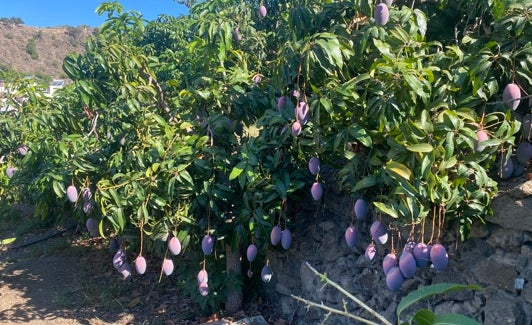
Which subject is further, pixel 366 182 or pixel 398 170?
pixel 366 182

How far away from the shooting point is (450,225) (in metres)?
2.44

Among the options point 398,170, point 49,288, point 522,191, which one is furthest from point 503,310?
point 49,288

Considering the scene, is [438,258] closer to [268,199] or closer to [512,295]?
[512,295]

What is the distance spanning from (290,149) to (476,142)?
3.90 feet

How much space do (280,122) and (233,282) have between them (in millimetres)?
1342

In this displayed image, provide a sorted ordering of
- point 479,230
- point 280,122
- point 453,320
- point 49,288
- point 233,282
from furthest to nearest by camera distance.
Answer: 1. point 49,288
2. point 233,282
3. point 280,122
4. point 479,230
5. point 453,320

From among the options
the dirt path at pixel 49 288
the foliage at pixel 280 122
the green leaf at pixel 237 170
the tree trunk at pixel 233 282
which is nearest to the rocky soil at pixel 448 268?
the foliage at pixel 280 122

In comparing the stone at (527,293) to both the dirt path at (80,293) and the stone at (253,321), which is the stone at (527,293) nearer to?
the stone at (253,321)

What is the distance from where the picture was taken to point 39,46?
32156 mm

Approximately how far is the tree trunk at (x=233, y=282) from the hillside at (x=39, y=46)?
Answer: 84.5ft

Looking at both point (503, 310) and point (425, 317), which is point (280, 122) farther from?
point (425, 317)

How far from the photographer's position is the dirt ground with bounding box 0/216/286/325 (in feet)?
13.2

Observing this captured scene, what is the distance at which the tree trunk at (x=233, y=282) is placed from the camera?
3.65m

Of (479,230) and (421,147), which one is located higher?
(421,147)
